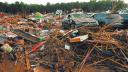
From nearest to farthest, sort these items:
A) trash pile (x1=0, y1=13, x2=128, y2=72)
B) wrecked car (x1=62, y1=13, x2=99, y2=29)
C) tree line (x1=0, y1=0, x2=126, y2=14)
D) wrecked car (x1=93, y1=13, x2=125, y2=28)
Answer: trash pile (x1=0, y1=13, x2=128, y2=72) → wrecked car (x1=93, y1=13, x2=125, y2=28) → wrecked car (x1=62, y1=13, x2=99, y2=29) → tree line (x1=0, y1=0, x2=126, y2=14)

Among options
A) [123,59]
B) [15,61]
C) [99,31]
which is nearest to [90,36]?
[99,31]

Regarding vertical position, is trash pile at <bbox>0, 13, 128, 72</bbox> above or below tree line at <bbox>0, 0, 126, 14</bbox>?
above

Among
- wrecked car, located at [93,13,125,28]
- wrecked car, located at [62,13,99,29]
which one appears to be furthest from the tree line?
wrecked car, located at [93,13,125,28]

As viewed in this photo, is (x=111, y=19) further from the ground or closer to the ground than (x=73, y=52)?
closer to the ground

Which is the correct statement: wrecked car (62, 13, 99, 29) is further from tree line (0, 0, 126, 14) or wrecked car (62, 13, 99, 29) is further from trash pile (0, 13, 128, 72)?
tree line (0, 0, 126, 14)

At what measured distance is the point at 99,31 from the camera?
13156 millimetres

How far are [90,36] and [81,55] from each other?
1.03 meters

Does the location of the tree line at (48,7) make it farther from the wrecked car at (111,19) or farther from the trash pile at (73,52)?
the trash pile at (73,52)

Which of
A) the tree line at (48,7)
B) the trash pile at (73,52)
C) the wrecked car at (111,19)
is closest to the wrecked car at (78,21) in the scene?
the wrecked car at (111,19)

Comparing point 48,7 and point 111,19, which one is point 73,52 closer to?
point 111,19

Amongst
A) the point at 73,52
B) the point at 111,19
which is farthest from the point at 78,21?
the point at 73,52

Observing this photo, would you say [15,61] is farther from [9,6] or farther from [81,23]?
[9,6]

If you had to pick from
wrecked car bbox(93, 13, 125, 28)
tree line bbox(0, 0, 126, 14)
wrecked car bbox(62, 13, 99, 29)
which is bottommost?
tree line bbox(0, 0, 126, 14)

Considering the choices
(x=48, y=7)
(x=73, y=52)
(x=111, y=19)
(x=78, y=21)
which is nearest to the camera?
(x=73, y=52)
